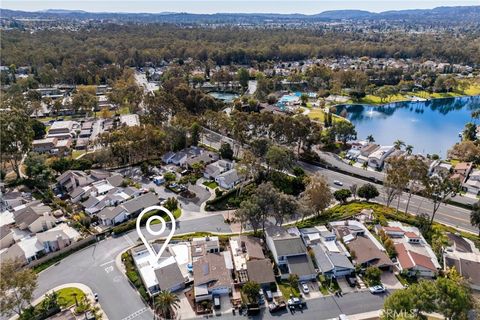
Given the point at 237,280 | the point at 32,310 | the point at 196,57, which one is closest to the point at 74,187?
the point at 32,310

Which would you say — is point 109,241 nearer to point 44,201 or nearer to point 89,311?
point 89,311

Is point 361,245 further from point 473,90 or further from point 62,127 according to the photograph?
point 473,90

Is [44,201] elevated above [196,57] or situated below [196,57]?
below

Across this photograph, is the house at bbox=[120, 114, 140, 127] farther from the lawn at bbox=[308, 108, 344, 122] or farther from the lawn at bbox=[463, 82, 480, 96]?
the lawn at bbox=[463, 82, 480, 96]

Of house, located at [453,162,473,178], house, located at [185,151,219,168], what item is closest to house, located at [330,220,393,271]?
house, located at [185,151,219,168]

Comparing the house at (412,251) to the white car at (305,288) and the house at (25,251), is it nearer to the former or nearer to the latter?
the white car at (305,288)

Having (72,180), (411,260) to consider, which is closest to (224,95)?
(72,180)
